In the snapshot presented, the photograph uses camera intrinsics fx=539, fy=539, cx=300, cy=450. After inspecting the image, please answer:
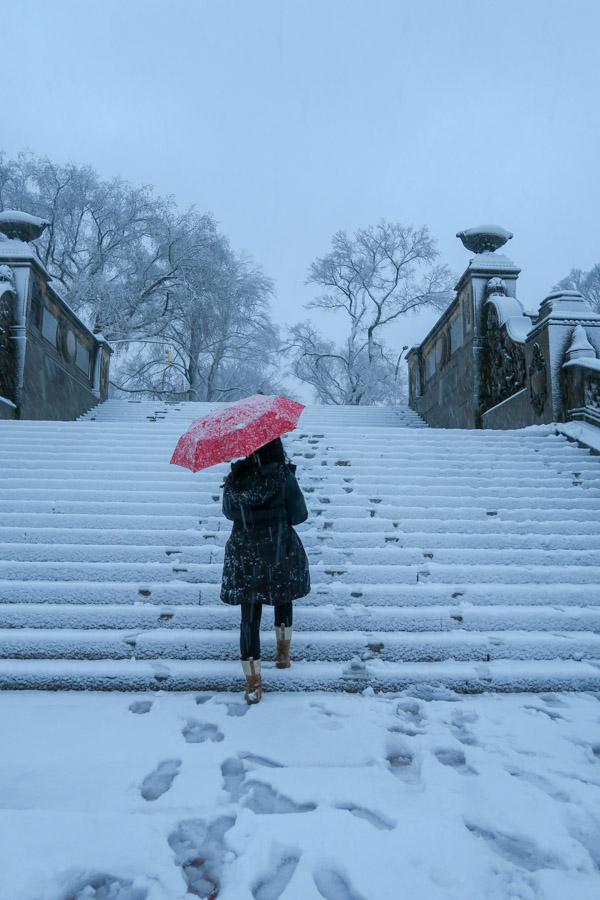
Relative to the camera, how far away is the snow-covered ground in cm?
166

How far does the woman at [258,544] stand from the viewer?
2818 mm

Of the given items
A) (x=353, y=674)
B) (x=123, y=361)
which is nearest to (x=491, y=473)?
(x=353, y=674)

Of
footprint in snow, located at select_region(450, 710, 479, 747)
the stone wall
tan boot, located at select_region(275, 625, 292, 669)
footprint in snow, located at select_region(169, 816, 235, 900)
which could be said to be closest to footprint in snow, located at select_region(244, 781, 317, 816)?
footprint in snow, located at select_region(169, 816, 235, 900)

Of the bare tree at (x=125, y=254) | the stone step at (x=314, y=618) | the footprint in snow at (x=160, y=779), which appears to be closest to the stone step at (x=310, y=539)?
the stone step at (x=314, y=618)

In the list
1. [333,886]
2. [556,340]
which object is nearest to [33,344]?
[556,340]

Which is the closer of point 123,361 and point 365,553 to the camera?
point 365,553

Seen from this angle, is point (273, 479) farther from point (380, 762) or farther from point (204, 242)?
point (204, 242)

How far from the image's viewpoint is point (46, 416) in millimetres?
10289

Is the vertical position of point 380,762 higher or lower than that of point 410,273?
lower

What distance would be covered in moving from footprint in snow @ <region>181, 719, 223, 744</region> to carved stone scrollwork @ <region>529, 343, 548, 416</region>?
663cm

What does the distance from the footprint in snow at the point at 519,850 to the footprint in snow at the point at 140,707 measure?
5.42 ft

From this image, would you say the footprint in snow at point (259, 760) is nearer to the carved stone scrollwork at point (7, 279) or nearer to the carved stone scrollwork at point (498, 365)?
the carved stone scrollwork at point (498, 365)

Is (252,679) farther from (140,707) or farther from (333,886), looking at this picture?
(333,886)

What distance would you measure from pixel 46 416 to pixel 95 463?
16.7 feet
